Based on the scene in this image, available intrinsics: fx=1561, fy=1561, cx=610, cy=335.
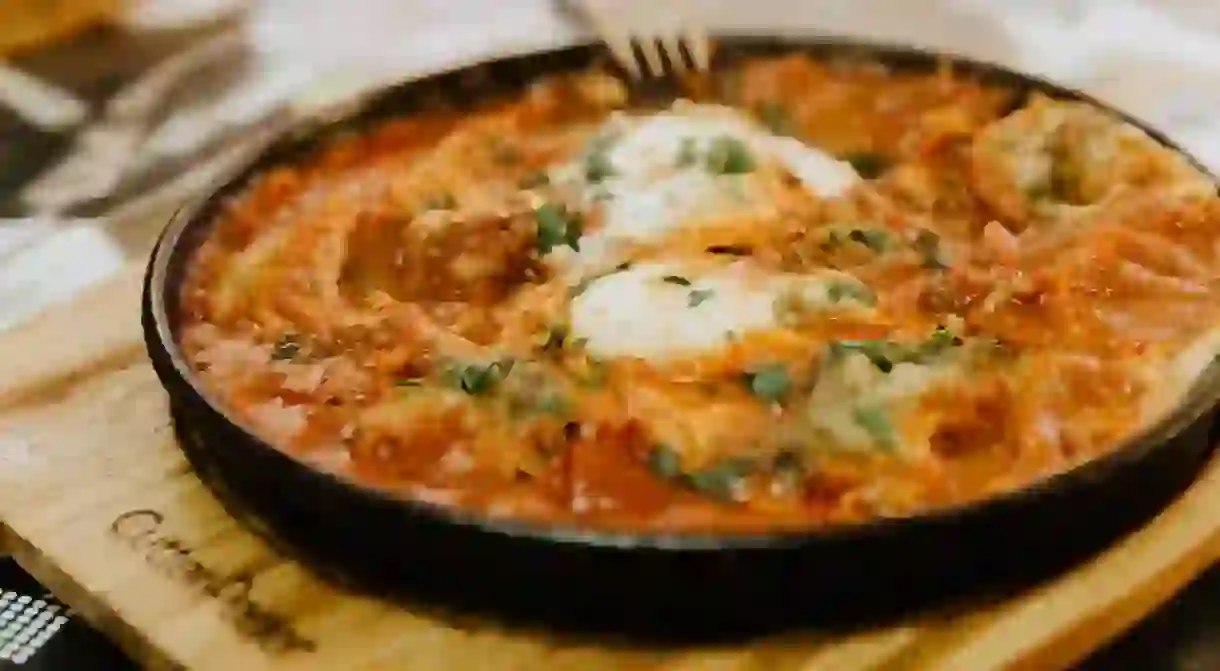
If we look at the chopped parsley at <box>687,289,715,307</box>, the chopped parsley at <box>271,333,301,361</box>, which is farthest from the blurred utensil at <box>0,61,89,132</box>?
the chopped parsley at <box>687,289,715,307</box>

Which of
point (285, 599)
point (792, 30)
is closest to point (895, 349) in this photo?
point (285, 599)

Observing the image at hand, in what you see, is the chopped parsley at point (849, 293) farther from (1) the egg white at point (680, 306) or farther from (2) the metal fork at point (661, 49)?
(2) the metal fork at point (661, 49)

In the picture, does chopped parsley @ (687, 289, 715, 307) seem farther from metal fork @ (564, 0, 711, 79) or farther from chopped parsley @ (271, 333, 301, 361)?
metal fork @ (564, 0, 711, 79)

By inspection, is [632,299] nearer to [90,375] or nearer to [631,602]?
[631,602]

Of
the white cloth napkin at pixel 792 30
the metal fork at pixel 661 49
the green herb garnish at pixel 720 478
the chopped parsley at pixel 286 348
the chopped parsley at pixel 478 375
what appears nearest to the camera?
the green herb garnish at pixel 720 478

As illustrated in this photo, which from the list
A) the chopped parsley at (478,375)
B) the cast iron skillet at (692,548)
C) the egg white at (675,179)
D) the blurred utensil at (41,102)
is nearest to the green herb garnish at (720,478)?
the cast iron skillet at (692,548)

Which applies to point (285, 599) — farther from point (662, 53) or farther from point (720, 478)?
point (662, 53)

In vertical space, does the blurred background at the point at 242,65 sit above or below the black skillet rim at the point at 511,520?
below

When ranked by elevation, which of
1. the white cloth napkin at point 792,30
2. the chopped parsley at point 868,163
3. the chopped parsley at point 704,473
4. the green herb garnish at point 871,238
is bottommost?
the white cloth napkin at point 792,30
